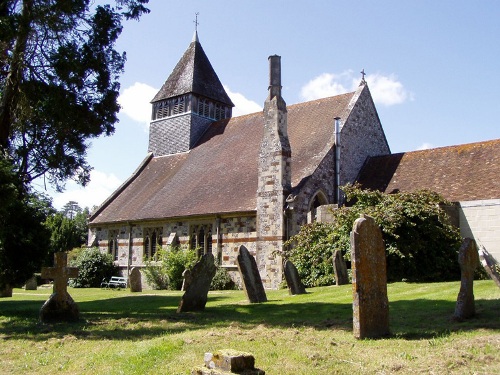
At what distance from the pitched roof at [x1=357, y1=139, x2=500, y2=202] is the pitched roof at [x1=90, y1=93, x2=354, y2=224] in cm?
274

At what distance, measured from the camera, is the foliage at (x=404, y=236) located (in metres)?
17.0

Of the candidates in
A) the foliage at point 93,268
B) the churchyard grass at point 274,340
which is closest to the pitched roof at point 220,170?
the foliage at point 93,268

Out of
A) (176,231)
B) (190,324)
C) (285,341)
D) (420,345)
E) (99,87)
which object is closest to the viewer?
(420,345)

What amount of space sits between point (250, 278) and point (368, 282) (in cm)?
641

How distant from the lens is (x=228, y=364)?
17.6ft

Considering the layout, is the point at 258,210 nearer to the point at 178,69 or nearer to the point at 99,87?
the point at 99,87

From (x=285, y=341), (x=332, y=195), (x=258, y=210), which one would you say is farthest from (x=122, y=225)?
(x=285, y=341)

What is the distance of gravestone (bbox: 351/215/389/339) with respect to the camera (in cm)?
755

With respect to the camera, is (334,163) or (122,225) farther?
(122,225)

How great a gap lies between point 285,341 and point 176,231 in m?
17.4

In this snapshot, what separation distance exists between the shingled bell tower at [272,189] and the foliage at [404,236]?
130cm

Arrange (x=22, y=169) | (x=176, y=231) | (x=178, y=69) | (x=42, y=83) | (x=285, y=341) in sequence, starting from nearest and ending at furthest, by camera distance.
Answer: (x=285, y=341) < (x=42, y=83) < (x=22, y=169) < (x=176, y=231) < (x=178, y=69)

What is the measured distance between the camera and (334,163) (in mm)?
21938

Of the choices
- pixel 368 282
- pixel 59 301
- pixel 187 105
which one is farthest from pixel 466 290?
pixel 187 105
